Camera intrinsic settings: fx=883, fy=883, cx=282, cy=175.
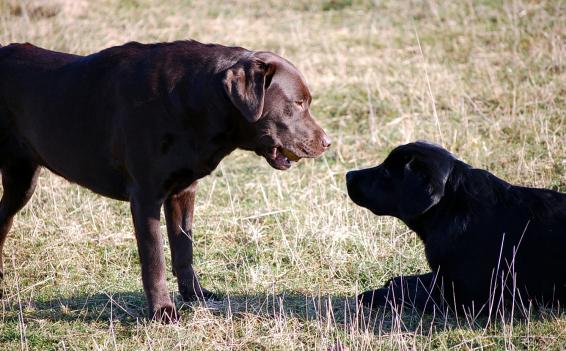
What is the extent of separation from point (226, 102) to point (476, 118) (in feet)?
17.4

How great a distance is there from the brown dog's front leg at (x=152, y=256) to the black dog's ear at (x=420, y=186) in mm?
1598

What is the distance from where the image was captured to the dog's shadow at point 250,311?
545 centimetres

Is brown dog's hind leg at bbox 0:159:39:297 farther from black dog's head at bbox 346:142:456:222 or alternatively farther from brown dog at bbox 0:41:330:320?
black dog's head at bbox 346:142:456:222

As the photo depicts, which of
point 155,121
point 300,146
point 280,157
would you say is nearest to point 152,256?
point 155,121

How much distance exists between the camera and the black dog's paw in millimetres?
5797

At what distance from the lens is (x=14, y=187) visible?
21.4 feet

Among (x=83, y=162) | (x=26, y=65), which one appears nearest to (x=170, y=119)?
(x=83, y=162)

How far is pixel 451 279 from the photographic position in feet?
18.2

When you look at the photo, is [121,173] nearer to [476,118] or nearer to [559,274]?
[559,274]

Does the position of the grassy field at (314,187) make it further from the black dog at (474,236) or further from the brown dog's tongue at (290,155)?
the brown dog's tongue at (290,155)

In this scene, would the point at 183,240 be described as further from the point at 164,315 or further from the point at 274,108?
the point at 274,108

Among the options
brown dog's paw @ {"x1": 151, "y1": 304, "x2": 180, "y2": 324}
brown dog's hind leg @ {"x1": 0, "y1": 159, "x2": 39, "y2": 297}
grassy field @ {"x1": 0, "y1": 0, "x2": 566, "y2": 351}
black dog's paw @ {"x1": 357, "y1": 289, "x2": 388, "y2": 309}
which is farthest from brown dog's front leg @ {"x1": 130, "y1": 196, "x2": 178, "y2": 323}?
brown dog's hind leg @ {"x1": 0, "y1": 159, "x2": 39, "y2": 297}

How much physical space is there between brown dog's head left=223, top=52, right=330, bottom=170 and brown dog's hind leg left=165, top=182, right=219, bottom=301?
24.9 inches

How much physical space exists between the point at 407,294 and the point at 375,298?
21cm
